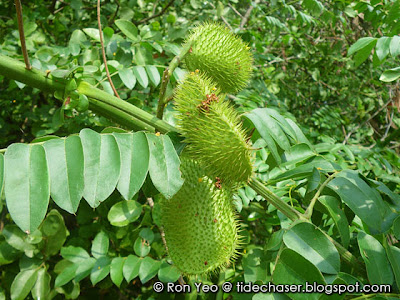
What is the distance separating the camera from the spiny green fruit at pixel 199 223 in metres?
1.41

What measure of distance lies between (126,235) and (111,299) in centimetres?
80

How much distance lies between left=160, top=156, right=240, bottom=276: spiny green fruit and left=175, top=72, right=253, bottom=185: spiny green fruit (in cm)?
8

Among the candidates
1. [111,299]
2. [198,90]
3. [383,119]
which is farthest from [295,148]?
[383,119]

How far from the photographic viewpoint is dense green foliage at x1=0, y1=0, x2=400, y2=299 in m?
1.18

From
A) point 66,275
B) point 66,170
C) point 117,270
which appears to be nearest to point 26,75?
point 66,170

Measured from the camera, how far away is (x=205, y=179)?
1.44 m

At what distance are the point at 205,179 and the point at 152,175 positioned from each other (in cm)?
29

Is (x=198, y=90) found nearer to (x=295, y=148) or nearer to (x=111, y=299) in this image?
(x=295, y=148)

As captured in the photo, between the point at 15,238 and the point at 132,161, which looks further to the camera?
the point at 15,238

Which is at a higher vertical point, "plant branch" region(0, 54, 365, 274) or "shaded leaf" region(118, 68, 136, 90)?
"plant branch" region(0, 54, 365, 274)

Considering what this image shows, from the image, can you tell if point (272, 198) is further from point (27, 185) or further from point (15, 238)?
point (15, 238)

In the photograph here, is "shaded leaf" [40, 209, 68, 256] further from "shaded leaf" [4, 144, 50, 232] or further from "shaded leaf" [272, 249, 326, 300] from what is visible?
"shaded leaf" [272, 249, 326, 300]

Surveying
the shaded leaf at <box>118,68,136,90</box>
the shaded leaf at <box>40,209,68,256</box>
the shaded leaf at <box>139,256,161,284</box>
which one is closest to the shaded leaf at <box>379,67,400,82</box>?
the shaded leaf at <box>118,68,136,90</box>

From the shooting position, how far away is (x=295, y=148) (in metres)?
1.77
